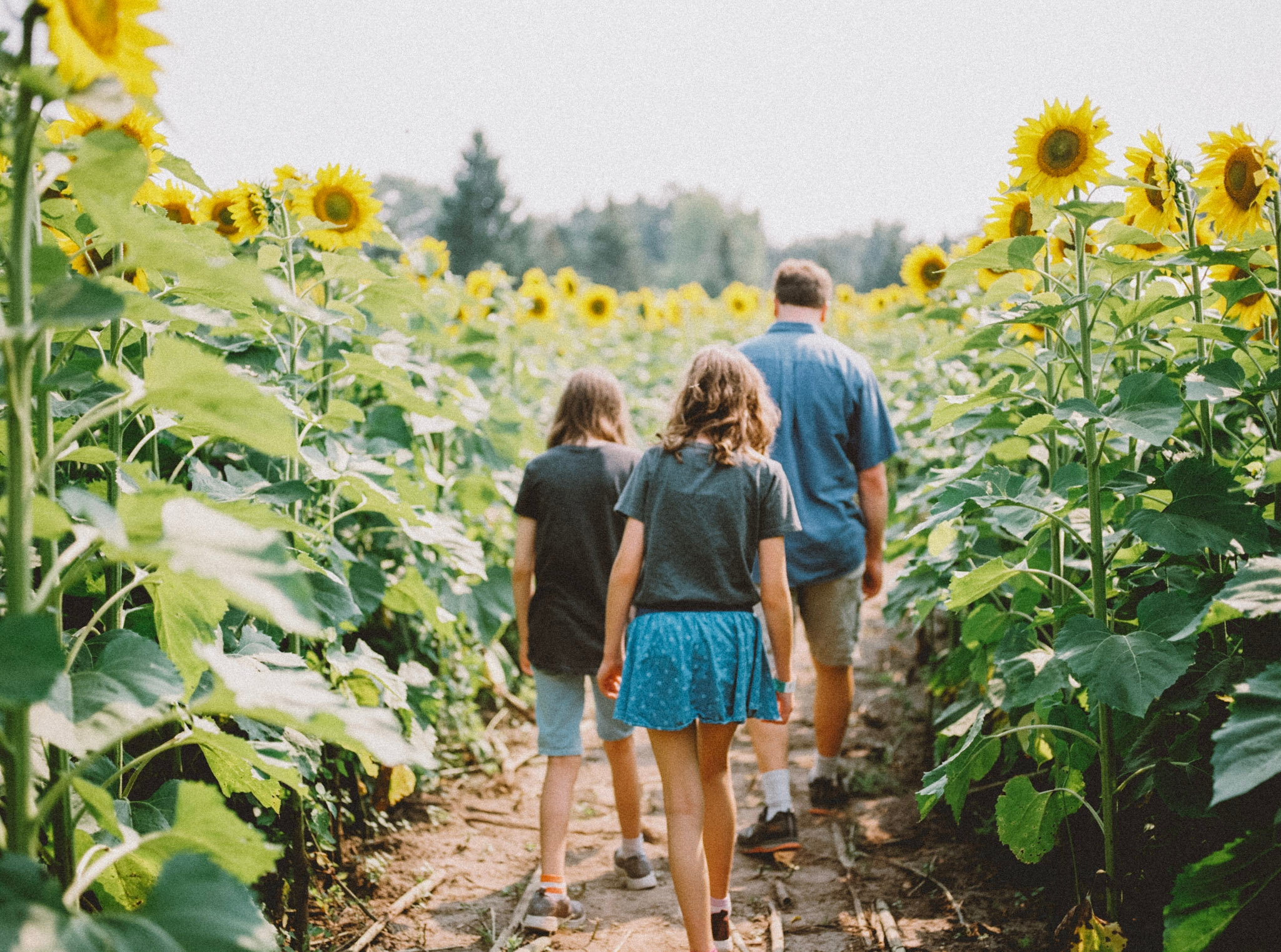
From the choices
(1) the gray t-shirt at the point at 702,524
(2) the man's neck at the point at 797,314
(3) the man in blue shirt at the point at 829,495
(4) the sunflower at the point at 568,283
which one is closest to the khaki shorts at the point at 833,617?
(3) the man in blue shirt at the point at 829,495

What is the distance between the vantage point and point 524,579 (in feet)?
11.2

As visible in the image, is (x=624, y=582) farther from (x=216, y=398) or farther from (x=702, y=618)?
(x=216, y=398)

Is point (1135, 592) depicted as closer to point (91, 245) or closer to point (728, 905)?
point (728, 905)

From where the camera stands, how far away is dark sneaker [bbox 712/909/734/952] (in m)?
2.85

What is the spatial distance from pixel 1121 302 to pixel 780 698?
1448 mm

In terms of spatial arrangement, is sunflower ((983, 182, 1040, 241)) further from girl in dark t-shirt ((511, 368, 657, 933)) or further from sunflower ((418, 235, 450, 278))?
sunflower ((418, 235, 450, 278))

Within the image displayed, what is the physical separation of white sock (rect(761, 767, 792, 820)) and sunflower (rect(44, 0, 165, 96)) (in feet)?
9.99

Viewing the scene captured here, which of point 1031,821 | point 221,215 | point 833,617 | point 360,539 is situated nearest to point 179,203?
point 221,215

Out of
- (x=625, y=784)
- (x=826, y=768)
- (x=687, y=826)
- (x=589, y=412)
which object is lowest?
(x=826, y=768)

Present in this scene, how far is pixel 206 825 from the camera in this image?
1.35 meters

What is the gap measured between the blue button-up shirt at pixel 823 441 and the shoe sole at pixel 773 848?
3.09 ft

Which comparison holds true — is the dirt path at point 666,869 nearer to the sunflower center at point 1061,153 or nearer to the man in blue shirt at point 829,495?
the man in blue shirt at point 829,495

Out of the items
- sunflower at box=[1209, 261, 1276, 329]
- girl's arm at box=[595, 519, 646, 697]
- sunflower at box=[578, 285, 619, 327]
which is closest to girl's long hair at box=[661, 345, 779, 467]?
girl's arm at box=[595, 519, 646, 697]

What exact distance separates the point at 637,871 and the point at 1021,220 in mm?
2400
